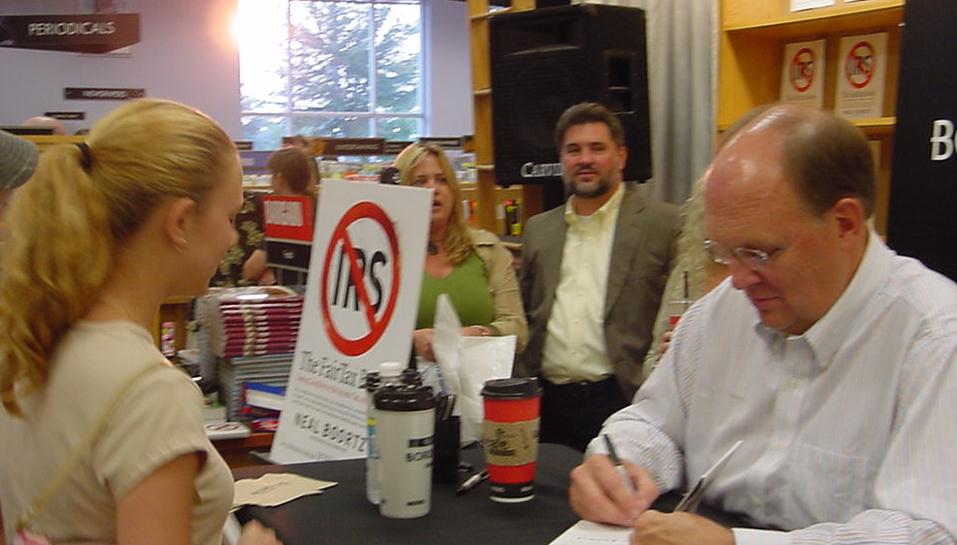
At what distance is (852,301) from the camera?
1409mm

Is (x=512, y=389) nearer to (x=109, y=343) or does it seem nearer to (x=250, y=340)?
(x=109, y=343)

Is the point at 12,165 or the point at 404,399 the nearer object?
the point at 404,399

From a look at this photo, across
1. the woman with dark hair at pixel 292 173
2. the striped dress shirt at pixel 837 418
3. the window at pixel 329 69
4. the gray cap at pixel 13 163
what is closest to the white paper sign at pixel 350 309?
the striped dress shirt at pixel 837 418

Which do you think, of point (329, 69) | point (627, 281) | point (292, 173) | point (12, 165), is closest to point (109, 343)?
point (12, 165)

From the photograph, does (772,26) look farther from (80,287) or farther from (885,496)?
(80,287)

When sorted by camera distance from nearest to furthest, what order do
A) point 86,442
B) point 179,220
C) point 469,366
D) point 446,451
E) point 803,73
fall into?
point 86,442, point 179,220, point 446,451, point 469,366, point 803,73

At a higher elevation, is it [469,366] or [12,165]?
[12,165]

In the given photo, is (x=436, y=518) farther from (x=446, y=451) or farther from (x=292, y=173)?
(x=292, y=173)

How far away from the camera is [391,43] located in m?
12.6

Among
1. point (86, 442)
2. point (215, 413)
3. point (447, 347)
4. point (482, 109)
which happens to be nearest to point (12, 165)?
point (215, 413)

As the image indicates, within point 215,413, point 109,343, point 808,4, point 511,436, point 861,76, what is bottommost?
point 215,413

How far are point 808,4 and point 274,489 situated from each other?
267 cm

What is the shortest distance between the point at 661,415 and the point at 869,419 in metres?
0.44

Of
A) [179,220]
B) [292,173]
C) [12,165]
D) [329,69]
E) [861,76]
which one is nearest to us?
[179,220]
